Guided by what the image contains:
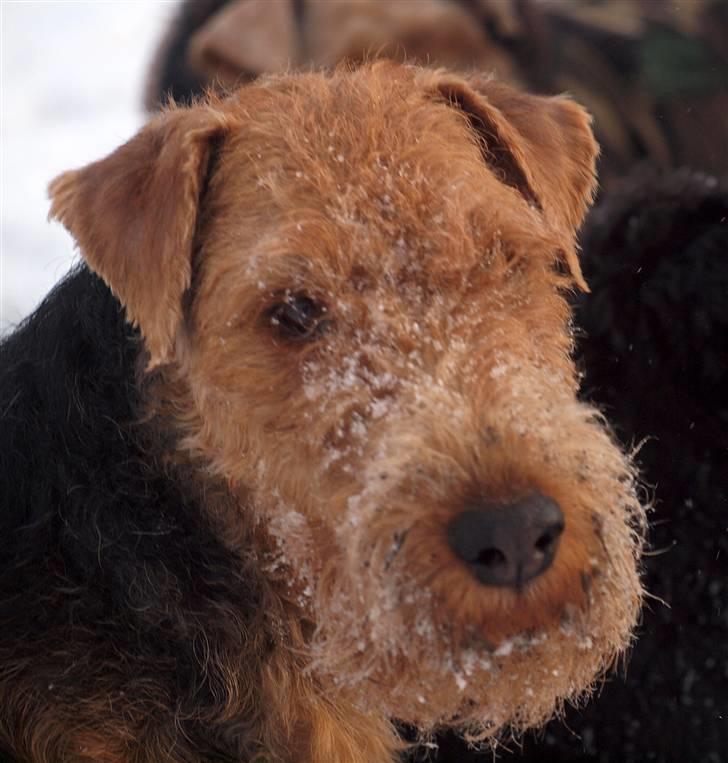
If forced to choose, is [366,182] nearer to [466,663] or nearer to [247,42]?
[466,663]

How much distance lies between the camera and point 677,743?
327 cm

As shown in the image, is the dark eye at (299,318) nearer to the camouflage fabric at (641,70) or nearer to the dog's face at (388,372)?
the dog's face at (388,372)

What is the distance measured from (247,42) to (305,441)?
12.6ft

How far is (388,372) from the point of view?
2197 millimetres

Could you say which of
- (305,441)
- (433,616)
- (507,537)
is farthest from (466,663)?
(305,441)

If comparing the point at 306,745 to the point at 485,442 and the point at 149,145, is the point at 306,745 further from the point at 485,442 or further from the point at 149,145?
the point at 149,145

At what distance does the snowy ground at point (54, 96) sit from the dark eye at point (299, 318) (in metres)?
4.97

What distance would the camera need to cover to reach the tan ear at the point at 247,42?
5.52 meters

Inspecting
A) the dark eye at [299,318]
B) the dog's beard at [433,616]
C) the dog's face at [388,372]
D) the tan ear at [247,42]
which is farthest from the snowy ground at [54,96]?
the dog's beard at [433,616]

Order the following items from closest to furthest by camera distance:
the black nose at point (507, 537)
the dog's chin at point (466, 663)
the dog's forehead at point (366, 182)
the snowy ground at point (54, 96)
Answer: the black nose at point (507, 537) < the dog's chin at point (466, 663) < the dog's forehead at point (366, 182) < the snowy ground at point (54, 96)

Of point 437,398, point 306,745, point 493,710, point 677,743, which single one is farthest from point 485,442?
point 677,743

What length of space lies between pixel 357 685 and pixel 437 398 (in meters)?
0.73

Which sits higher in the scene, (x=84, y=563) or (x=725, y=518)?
(x=84, y=563)

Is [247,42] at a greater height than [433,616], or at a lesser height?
lesser
